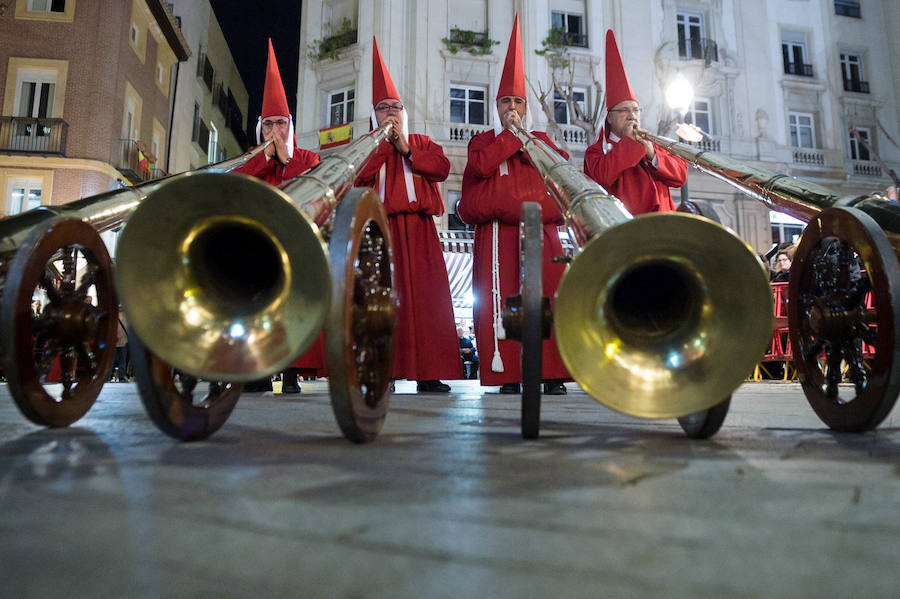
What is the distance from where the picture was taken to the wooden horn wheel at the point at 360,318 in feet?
4.61

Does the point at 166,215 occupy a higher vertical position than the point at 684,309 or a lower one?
higher

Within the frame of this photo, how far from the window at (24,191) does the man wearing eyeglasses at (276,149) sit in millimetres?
14054

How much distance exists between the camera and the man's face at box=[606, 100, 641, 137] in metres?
3.93

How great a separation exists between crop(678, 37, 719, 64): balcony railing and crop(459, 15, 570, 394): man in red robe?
16258 mm

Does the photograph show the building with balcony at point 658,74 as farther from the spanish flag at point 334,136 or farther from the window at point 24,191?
the window at point 24,191

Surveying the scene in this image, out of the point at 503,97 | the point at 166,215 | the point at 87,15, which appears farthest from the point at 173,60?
the point at 166,215

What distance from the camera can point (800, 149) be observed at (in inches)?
722

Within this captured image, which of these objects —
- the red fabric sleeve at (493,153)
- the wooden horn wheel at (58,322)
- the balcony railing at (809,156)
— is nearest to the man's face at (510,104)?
the red fabric sleeve at (493,153)

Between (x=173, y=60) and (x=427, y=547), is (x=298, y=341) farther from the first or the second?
(x=173, y=60)

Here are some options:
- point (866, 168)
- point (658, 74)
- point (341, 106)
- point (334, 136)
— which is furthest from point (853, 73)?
point (334, 136)

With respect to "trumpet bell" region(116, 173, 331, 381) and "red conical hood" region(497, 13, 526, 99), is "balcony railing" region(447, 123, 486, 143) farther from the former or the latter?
"trumpet bell" region(116, 173, 331, 381)

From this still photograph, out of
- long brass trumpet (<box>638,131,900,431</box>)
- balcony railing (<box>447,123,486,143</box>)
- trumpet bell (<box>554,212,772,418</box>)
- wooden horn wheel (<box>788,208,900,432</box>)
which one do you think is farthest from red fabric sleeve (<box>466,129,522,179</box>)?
balcony railing (<box>447,123,486,143</box>)

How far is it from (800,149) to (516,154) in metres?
17.8

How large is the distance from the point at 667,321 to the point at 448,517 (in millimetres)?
951
